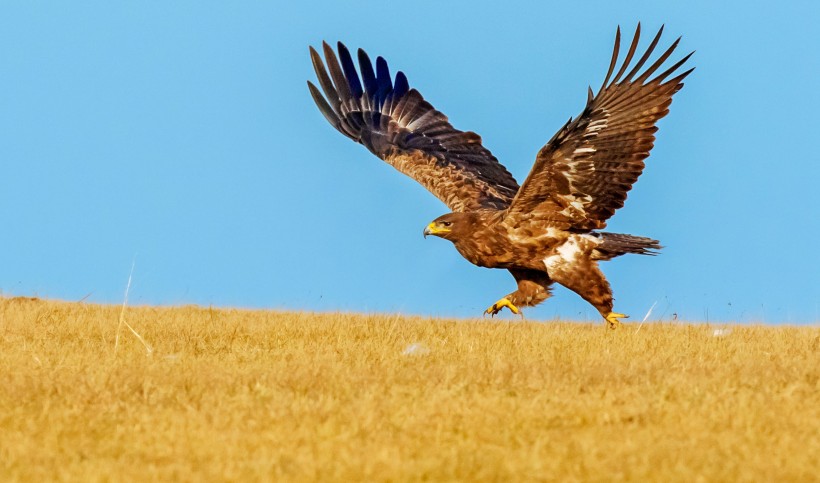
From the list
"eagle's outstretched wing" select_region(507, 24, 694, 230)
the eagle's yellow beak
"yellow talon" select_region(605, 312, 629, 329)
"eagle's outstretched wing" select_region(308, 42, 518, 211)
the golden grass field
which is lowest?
the golden grass field

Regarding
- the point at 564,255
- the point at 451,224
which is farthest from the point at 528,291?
the point at 451,224

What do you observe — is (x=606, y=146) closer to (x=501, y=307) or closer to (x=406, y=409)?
(x=501, y=307)

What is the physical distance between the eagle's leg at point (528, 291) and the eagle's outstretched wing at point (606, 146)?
1.10m

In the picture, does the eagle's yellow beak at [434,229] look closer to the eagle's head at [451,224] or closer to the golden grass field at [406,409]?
the eagle's head at [451,224]

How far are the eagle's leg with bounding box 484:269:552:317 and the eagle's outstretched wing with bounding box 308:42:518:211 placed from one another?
5.61ft

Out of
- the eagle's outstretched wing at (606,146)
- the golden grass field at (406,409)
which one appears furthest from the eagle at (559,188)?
the golden grass field at (406,409)

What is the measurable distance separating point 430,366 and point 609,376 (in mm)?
1498

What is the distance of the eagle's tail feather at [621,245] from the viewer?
42.4ft

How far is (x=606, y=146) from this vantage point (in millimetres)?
11812

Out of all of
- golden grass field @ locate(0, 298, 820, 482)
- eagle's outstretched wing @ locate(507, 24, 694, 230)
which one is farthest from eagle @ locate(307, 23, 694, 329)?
golden grass field @ locate(0, 298, 820, 482)

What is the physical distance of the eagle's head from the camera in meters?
12.8

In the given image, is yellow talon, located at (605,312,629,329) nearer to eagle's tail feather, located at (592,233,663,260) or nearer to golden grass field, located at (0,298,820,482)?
eagle's tail feather, located at (592,233,663,260)

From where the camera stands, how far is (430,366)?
8578mm

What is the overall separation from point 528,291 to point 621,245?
131 cm
